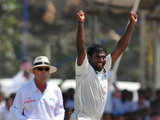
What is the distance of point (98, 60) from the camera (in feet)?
21.7

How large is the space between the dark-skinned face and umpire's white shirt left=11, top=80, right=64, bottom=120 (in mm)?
697

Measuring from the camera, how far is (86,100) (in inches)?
256

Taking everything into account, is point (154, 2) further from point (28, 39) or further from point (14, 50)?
point (28, 39)

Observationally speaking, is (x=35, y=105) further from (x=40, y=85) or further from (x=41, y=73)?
(x=41, y=73)

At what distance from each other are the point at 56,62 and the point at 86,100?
679 cm

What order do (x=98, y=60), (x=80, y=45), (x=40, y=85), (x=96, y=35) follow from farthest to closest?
(x=96, y=35) < (x=40, y=85) < (x=98, y=60) < (x=80, y=45)

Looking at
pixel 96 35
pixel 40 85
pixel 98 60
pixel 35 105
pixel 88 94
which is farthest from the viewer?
pixel 96 35

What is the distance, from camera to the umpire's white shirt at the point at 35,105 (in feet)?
22.2

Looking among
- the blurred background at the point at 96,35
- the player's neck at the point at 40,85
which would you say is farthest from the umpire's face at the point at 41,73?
the blurred background at the point at 96,35

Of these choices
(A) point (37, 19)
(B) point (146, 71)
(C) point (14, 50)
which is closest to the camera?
(B) point (146, 71)

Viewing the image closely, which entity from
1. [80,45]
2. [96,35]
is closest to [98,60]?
[80,45]

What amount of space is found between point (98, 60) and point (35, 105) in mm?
973

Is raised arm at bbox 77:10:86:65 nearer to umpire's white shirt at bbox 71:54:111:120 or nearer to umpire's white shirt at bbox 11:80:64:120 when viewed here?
umpire's white shirt at bbox 71:54:111:120

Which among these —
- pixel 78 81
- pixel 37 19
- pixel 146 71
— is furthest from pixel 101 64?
pixel 37 19
